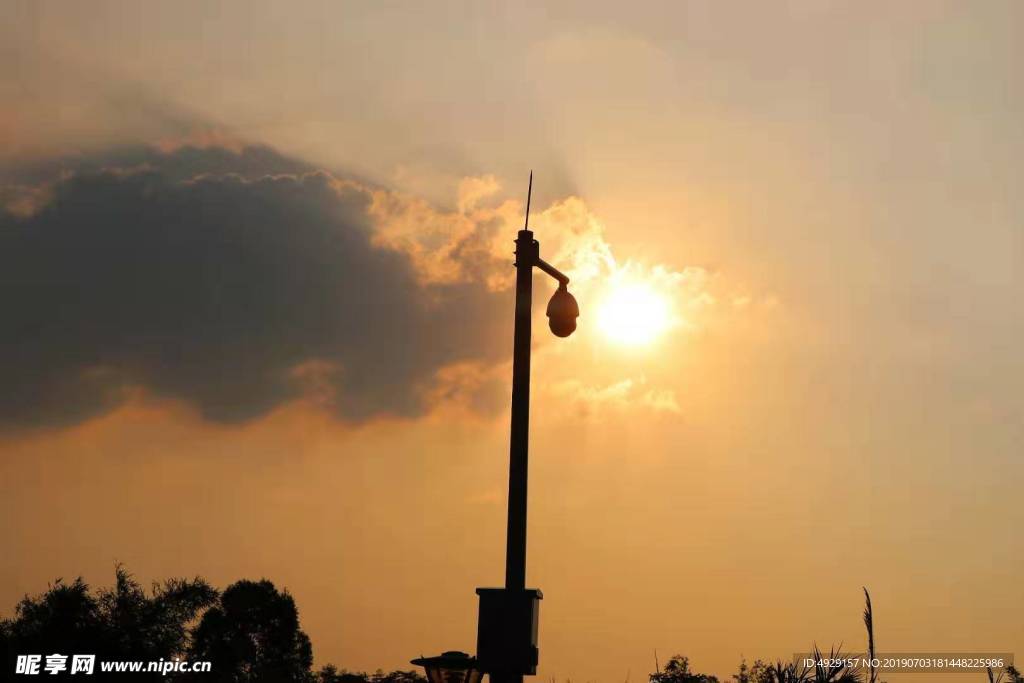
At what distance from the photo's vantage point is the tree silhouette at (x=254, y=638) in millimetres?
103688

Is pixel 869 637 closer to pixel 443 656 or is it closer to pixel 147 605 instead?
pixel 443 656

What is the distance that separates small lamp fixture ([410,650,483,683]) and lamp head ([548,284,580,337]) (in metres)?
4.47

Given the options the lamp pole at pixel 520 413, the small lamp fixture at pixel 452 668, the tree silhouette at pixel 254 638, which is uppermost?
the tree silhouette at pixel 254 638

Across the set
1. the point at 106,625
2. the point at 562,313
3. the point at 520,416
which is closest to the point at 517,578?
the point at 520,416

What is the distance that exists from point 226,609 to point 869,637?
96316mm

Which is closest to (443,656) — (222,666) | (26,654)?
(26,654)

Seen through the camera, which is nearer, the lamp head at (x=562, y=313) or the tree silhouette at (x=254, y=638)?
the lamp head at (x=562, y=313)

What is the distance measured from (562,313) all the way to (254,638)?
10407 cm

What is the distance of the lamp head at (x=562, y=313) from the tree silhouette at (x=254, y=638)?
8912cm

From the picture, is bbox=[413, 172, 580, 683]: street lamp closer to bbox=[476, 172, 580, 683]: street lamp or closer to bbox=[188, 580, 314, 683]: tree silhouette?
bbox=[476, 172, 580, 683]: street lamp

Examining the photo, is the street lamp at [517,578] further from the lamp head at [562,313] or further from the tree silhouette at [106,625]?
the tree silhouette at [106,625]

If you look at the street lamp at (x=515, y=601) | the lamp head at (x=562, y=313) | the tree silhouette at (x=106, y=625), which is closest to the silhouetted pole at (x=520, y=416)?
the street lamp at (x=515, y=601)

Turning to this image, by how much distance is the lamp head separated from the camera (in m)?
16.0

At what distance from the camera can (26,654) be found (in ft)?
231
